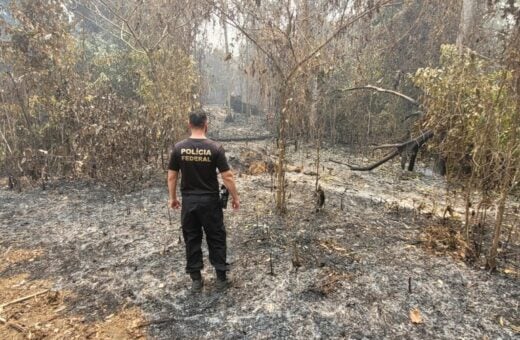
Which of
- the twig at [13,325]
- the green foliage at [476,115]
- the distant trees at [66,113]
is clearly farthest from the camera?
the distant trees at [66,113]

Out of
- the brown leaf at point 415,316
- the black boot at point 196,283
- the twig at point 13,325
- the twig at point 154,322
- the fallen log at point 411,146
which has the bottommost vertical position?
the twig at point 13,325

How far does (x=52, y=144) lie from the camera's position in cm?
848

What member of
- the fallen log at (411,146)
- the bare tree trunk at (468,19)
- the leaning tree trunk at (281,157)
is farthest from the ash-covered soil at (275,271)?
the bare tree trunk at (468,19)

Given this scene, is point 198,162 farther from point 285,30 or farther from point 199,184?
point 285,30

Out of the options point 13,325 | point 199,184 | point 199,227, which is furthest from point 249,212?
point 13,325

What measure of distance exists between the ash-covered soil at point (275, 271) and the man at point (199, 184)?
0.60m

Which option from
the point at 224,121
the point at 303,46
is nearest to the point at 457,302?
the point at 303,46

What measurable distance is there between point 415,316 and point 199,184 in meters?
2.47

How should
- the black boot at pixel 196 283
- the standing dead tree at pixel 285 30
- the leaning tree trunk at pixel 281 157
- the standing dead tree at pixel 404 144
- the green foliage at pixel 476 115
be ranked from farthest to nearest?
1. the standing dead tree at pixel 404 144
2. the leaning tree trunk at pixel 281 157
3. the standing dead tree at pixel 285 30
4. the green foliage at pixel 476 115
5. the black boot at pixel 196 283

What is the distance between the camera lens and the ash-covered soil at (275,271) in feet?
11.0

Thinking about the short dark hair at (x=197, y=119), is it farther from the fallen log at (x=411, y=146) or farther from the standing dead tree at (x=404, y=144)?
the fallen log at (x=411, y=146)

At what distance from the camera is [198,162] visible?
3.55 metres

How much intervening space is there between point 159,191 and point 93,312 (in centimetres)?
401

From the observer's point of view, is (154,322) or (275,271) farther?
(275,271)
